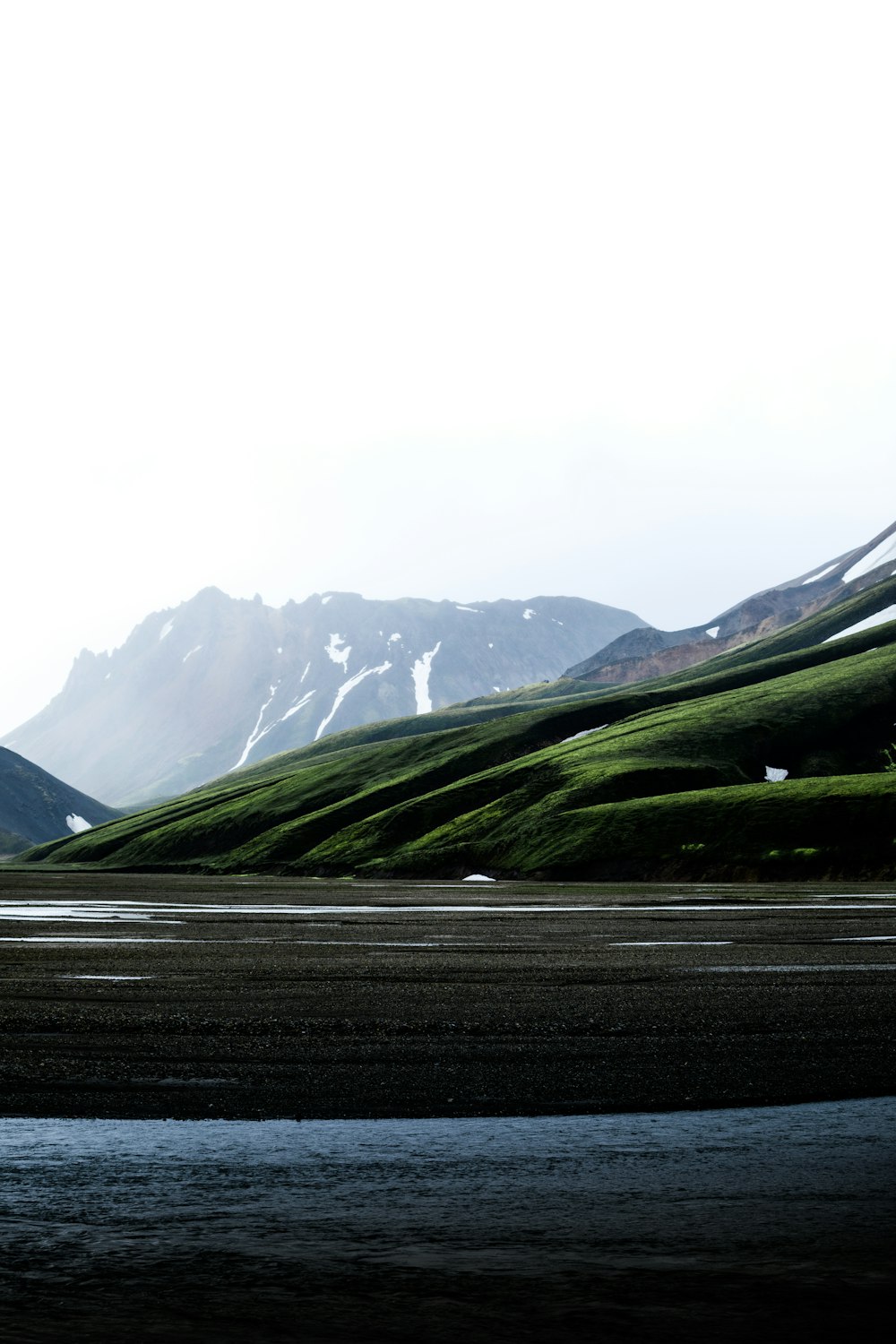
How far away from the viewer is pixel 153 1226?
8812 millimetres

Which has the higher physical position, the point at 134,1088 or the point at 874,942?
the point at 134,1088

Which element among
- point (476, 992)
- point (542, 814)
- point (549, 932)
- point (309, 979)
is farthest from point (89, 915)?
point (542, 814)

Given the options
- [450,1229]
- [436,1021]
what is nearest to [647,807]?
[436,1021]

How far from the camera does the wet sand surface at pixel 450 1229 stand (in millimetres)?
7102

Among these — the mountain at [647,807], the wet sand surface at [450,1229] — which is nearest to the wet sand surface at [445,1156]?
the wet sand surface at [450,1229]

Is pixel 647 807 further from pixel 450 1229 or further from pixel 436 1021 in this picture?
pixel 450 1229

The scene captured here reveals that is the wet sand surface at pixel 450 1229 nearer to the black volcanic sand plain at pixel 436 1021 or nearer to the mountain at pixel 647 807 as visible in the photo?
the black volcanic sand plain at pixel 436 1021

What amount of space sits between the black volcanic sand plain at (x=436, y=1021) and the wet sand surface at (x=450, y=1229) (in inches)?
52.0

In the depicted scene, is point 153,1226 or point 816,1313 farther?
point 153,1226

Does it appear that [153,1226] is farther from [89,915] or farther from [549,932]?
[89,915]

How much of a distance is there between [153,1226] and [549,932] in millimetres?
34406

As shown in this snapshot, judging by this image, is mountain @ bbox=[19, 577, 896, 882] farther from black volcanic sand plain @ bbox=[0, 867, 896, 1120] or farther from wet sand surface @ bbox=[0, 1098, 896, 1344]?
wet sand surface @ bbox=[0, 1098, 896, 1344]

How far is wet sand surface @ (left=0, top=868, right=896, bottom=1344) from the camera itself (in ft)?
24.1

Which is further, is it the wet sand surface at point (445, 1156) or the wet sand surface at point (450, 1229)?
the wet sand surface at point (445, 1156)
